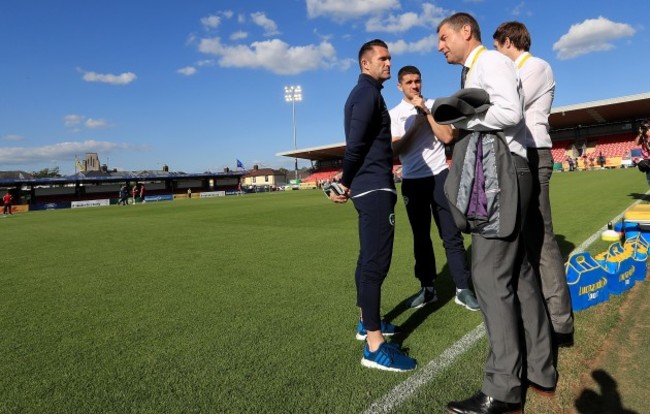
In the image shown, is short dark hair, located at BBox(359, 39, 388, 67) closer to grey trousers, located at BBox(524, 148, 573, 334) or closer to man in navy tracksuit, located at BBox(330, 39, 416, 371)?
man in navy tracksuit, located at BBox(330, 39, 416, 371)

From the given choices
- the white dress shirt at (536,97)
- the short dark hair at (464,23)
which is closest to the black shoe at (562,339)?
the white dress shirt at (536,97)

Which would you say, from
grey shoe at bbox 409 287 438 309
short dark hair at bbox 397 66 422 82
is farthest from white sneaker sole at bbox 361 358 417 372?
short dark hair at bbox 397 66 422 82

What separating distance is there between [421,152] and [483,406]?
225cm

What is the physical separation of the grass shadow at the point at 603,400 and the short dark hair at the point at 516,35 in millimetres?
2201

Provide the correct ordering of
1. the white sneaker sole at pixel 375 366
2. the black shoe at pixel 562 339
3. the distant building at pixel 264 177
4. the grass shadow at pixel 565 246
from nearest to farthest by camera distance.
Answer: the white sneaker sole at pixel 375 366
the black shoe at pixel 562 339
the grass shadow at pixel 565 246
the distant building at pixel 264 177

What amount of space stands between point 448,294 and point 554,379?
6.11ft

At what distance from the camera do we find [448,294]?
407cm

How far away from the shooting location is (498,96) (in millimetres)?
2004

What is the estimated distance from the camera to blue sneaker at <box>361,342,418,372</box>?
98.1 inches

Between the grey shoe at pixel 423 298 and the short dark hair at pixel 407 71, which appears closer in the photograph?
the short dark hair at pixel 407 71

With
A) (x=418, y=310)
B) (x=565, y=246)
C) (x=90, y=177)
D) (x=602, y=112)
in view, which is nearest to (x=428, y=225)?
(x=418, y=310)

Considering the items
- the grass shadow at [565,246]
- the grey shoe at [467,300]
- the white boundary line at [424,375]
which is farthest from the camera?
the grass shadow at [565,246]

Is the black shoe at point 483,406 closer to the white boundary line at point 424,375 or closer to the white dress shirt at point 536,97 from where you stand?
the white boundary line at point 424,375

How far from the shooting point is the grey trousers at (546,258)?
277 cm
